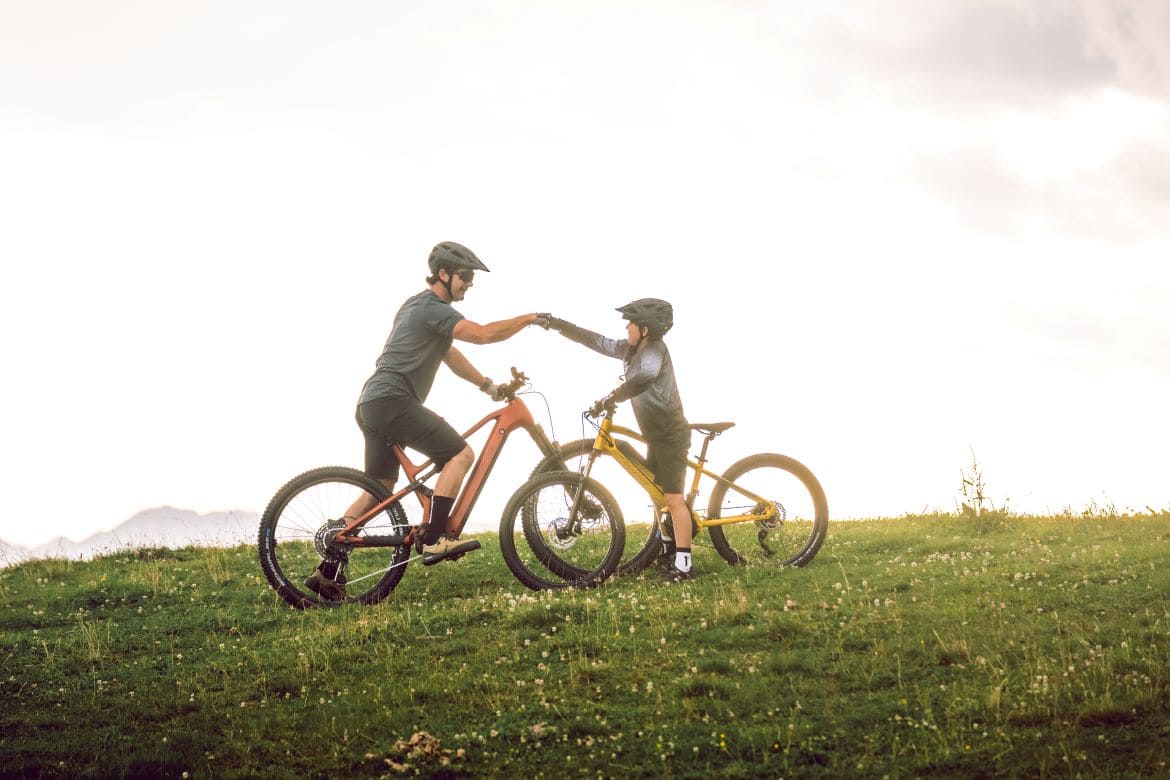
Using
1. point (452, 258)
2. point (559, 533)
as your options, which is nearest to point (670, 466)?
point (559, 533)

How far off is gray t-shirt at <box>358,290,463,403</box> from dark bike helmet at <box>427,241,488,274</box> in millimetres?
318

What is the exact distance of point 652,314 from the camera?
37.9 feet

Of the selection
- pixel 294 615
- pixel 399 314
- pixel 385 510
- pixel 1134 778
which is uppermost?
pixel 399 314

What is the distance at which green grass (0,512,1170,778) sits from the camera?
22.5 ft

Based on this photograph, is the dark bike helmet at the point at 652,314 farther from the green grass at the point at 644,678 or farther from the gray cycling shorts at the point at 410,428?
the green grass at the point at 644,678

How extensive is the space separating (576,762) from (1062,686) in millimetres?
3452

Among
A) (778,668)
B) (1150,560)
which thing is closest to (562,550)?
(778,668)

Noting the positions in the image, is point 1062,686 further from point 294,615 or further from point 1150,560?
point 294,615

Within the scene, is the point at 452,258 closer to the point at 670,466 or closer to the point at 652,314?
the point at 652,314

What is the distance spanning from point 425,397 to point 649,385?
95.1 inches

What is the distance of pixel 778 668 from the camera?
822 centimetres

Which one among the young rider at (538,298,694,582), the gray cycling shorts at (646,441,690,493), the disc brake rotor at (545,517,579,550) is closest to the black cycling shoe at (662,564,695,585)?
the young rider at (538,298,694,582)

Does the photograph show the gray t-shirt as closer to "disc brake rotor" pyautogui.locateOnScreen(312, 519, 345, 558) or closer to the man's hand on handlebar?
the man's hand on handlebar

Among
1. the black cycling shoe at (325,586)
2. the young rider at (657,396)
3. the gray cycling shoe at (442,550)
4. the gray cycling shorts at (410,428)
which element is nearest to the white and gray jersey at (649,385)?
the young rider at (657,396)
